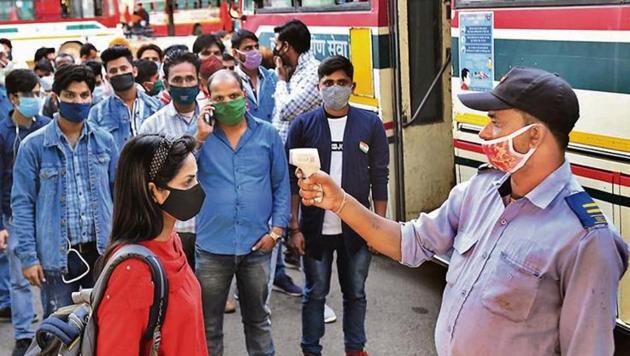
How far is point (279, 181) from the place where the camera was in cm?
403

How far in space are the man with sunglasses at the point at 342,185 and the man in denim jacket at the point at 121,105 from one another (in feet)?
4.40

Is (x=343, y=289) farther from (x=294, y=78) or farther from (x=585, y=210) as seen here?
(x=585, y=210)

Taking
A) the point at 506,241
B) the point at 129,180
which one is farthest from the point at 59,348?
the point at 506,241

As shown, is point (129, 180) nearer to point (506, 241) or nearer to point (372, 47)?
point (506, 241)

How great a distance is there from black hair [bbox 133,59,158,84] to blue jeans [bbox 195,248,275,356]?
12.1ft

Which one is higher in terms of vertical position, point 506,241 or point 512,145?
point 512,145

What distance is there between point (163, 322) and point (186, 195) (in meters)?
0.49

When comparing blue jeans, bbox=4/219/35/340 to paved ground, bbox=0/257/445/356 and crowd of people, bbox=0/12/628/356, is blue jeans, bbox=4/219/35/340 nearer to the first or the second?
crowd of people, bbox=0/12/628/356

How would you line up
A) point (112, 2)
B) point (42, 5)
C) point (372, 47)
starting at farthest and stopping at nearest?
point (112, 2) → point (42, 5) → point (372, 47)

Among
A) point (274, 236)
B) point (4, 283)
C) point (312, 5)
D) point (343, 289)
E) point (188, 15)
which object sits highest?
point (188, 15)

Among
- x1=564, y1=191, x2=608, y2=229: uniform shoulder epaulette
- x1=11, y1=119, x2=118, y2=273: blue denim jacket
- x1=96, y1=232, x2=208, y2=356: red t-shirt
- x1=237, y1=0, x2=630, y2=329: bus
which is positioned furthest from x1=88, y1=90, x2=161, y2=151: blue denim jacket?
x1=564, y1=191, x2=608, y2=229: uniform shoulder epaulette

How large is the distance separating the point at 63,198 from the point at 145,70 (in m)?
3.52

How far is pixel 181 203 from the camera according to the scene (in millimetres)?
2668

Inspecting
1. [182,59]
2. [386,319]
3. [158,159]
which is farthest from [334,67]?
[158,159]
